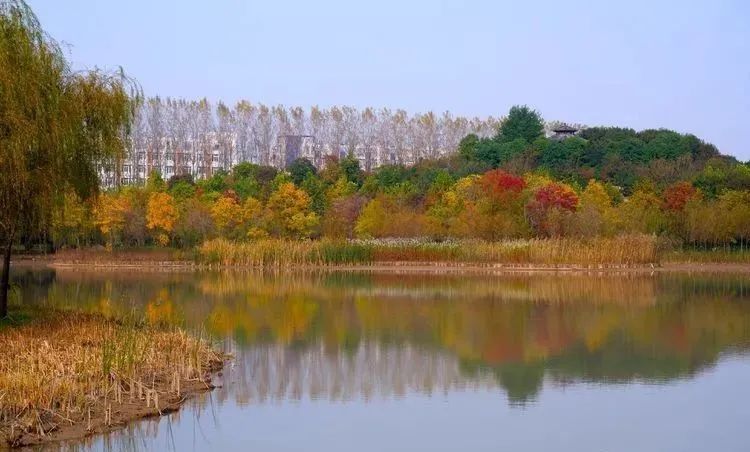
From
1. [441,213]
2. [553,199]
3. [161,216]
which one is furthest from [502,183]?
[161,216]

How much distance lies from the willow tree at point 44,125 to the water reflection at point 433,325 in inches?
121

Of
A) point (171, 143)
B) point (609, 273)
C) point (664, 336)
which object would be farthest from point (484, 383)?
point (171, 143)

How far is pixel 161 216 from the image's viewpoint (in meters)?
42.0

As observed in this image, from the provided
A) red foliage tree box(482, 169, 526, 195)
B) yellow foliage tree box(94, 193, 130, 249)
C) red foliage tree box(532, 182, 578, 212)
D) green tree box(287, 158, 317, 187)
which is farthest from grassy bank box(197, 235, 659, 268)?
green tree box(287, 158, 317, 187)

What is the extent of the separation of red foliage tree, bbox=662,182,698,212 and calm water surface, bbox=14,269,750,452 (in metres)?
15.0

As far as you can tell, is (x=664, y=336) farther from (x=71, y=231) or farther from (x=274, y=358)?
(x=71, y=231)

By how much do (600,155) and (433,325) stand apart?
38.7 metres

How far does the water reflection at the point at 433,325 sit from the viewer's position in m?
14.4

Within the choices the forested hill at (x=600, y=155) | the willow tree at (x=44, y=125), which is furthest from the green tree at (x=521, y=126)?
the willow tree at (x=44, y=125)

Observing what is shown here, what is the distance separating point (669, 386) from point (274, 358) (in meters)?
6.21

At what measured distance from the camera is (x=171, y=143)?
223 feet

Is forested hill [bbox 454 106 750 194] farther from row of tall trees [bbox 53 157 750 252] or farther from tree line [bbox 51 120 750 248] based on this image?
row of tall trees [bbox 53 157 750 252]

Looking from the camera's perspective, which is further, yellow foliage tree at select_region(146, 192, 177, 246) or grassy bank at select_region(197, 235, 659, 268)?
yellow foliage tree at select_region(146, 192, 177, 246)

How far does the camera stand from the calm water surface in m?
10.9
